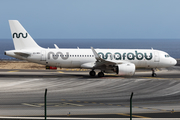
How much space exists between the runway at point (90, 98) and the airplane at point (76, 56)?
5043 millimetres

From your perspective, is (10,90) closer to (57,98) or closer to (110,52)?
(57,98)

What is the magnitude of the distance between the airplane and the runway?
504 cm

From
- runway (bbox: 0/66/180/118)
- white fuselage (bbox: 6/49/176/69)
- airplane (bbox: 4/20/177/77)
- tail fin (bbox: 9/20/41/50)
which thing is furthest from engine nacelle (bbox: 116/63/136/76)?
tail fin (bbox: 9/20/41/50)

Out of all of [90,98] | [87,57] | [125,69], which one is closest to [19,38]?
[87,57]

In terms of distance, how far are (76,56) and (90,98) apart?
1673 cm

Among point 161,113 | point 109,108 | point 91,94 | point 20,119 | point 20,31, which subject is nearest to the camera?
point 20,119

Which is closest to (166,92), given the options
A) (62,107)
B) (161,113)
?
(161,113)

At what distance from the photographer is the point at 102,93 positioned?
2823 cm

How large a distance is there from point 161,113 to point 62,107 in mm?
6896

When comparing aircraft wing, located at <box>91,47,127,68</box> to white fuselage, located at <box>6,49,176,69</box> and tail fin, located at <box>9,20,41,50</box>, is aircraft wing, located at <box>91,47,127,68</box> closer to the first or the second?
white fuselage, located at <box>6,49,176,69</box>

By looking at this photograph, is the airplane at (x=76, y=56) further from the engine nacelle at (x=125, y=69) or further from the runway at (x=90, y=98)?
the runway at (x=90, y=98)

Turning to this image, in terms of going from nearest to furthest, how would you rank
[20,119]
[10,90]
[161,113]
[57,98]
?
[20,119]
[161,113]
[57,98]
[10,90]

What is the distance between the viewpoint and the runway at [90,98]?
66.3ft

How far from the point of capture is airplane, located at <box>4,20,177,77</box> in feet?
135
